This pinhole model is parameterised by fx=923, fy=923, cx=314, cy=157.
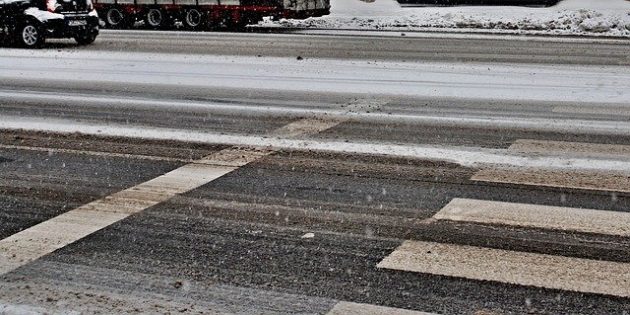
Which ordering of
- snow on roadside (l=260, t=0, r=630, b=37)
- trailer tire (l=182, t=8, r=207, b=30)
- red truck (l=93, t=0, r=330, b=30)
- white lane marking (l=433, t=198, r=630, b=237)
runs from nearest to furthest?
white lane marking (l=433, t=198, r=630, b=237) < snow on roadside (l=260, t=0, r=630, b=37) < red truck (l=93, t=0, r=330, b=30) < trailer tire (l=182, t=8, r=207, b=30)

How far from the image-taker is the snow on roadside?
2380 centimetres

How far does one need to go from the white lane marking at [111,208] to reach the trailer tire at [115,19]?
1883cm

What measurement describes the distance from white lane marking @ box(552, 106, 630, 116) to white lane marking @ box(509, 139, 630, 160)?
1.96m

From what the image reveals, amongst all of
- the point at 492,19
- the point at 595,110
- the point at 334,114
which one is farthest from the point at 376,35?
the point at 334,114

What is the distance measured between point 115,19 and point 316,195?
20926 millimetres

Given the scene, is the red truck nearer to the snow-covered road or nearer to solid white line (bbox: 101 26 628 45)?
solid white line (bbox: 101 26 628 45)

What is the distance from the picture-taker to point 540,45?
19266 mm

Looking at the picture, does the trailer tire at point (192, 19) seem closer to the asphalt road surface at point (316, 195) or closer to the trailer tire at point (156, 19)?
the trailer tire at point (156, 19)

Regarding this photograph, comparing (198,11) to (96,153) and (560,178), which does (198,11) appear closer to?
(96,153)

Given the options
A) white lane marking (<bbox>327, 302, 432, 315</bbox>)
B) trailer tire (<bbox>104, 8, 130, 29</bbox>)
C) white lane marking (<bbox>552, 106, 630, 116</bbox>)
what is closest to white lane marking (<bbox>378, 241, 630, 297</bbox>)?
white lane marking (<bbox>327, 302, 432, 315</bbox>)

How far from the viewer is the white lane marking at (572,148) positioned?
809cm

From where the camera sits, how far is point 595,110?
1062cm

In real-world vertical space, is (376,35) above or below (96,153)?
below

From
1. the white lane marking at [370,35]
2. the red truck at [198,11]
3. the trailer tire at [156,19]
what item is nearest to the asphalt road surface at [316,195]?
the white lane marking at [370,35]
